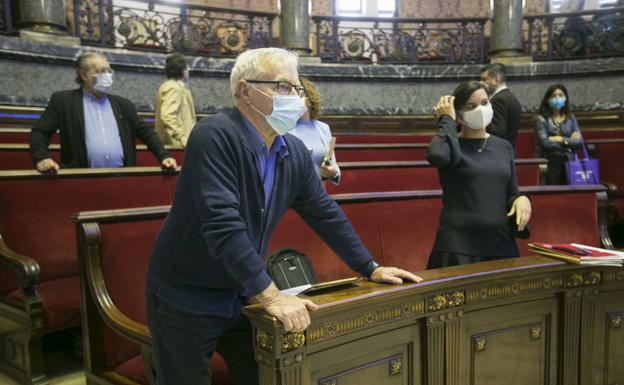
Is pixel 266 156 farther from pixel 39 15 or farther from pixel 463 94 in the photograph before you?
pixel 39 15

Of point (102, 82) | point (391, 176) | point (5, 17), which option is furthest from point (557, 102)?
point (5, 17)

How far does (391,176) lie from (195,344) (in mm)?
2733

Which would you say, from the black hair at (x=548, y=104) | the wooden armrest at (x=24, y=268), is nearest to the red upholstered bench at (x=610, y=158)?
the black hair at (x=548, y=104)

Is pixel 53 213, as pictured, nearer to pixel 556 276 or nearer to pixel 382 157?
pixel 556 276

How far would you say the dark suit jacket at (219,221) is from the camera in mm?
1308

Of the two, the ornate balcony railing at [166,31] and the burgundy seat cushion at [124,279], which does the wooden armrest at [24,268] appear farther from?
the ornate balcony railing at [166,31]

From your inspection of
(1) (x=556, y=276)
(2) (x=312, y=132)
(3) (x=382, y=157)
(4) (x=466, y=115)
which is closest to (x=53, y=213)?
(2) (x=312, y=132)

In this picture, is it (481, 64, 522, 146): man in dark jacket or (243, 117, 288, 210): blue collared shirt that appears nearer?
(243, 117, 288, 210): blue collared shirt

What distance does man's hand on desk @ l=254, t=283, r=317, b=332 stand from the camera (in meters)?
1.31

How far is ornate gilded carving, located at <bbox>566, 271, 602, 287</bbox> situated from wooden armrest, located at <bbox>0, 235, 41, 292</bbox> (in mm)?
2109

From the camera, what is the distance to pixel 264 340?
137cm

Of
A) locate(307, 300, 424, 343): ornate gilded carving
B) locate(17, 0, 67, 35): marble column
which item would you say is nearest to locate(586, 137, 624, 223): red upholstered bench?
locate(307, 300, 424, 343): ornate gilded carving

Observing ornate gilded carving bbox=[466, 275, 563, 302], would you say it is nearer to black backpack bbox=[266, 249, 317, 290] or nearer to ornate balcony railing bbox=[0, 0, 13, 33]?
black backpack bbox=[266, 249, 317, 290]

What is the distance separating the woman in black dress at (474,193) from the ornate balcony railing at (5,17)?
19.2ft
